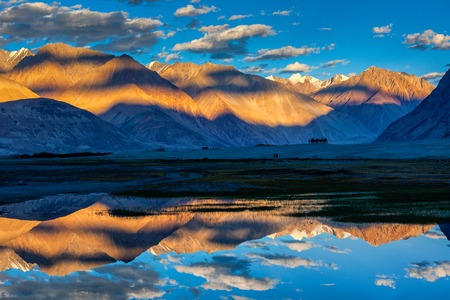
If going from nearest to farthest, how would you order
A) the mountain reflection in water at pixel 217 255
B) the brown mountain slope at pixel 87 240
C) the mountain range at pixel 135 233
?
the mountain reflection in water at pixel 217 255 → the brown mountain slope at pixel 87 240 → the mountain range at pixel 135 233

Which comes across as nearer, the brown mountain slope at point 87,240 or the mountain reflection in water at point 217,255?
the mountain reflection in water at point 217,255

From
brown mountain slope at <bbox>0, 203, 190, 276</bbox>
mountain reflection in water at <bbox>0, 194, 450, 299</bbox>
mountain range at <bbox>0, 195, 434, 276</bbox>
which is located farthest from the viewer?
mountain range at <bbox>0, 195, 434, 276</bbox>

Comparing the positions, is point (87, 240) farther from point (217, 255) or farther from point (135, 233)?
point (217, 255)

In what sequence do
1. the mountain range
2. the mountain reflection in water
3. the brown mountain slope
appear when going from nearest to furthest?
the mountain reflection in water → the brown mountain slope → the mountain range

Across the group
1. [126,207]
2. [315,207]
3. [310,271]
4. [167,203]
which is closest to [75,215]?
[126,207]

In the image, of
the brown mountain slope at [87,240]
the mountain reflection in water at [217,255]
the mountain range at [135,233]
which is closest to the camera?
the mountain reflection in water at [217,255]

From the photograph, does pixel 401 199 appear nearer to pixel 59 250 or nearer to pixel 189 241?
pixel 189 241

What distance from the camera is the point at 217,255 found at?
982 inches

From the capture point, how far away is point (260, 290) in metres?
18.5

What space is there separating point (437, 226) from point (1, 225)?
936 inches

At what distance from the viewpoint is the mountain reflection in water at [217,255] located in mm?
18828

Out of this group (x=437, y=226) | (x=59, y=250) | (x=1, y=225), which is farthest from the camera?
(x=1, y=225)

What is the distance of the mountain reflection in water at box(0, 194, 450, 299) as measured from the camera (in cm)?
1883

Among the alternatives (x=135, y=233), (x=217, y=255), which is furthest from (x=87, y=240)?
(x=217, y=255)
